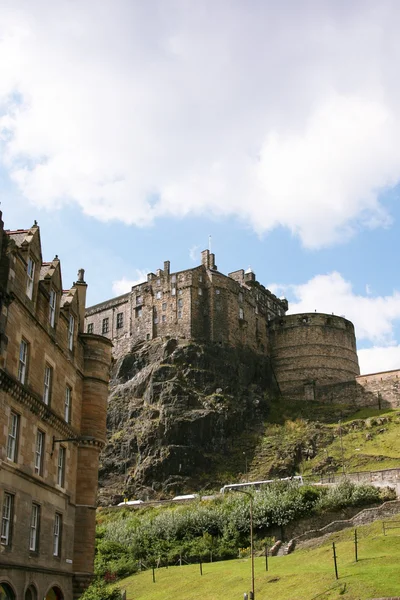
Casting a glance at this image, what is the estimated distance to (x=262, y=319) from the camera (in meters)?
96.7

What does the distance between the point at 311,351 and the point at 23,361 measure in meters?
74.1

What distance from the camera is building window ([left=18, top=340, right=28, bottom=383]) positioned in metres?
23.2

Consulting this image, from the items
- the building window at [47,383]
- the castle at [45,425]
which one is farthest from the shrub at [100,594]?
the building window at [47,383]

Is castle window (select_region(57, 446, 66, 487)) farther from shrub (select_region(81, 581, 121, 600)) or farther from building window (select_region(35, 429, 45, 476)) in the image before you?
shrub (select_region(81, 581, 121, 600))

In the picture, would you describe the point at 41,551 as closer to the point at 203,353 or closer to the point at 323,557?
the point at 323,557

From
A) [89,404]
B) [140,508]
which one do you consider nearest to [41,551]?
[89,404]

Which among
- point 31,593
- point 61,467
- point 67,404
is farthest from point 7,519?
point 67,404

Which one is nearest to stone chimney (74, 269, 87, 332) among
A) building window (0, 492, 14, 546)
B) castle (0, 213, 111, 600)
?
castle (0, 213, 111, 600)

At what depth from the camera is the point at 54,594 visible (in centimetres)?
2533

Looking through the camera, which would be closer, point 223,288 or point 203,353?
point 203,353

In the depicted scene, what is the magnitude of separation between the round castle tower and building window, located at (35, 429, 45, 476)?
231 ft

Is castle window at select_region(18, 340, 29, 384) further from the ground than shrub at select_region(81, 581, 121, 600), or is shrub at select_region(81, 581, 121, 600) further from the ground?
castle window at select_region(18, 340, 29, 384)

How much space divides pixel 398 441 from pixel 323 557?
1259 inches

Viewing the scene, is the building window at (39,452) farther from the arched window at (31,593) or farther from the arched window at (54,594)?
the arched window at (54,594)
